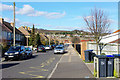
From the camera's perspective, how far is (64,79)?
344 inches

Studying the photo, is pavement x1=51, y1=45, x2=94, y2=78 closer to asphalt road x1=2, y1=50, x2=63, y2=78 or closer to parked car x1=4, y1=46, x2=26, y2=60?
asphalt road x1=2, y1=50, x2=63, y2=78

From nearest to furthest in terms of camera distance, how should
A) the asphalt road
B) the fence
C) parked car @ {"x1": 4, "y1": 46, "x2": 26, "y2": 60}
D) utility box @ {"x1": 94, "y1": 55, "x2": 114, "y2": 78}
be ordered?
utility box @ {"x1": 94, "y1": 55, "x2": 114, "y2": 78}
the asphalt road
the fence
parked car @ {"x1": 4, "y1": 46, "x2": 26, "y2": 60}

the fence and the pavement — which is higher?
the fence

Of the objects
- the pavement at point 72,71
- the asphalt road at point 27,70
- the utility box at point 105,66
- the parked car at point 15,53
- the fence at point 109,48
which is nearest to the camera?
the utility box at point 105,66

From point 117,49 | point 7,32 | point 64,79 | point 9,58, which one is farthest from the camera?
point 7,32

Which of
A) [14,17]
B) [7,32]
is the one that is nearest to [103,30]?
[14,17]

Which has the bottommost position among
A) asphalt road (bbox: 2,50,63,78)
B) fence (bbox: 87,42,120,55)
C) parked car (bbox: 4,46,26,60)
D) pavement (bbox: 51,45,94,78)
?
asphalt road (bbox: 2,50,63,78)

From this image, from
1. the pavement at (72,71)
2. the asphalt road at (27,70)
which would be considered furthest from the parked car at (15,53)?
the pavement at (72,71)

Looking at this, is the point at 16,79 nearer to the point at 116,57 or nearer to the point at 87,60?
the point at 116,57

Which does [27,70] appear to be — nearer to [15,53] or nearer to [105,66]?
[105,66]

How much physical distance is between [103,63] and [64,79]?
84.7 inches

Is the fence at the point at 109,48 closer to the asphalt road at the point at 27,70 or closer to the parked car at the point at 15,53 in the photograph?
the asphalt road at the point at 27,70

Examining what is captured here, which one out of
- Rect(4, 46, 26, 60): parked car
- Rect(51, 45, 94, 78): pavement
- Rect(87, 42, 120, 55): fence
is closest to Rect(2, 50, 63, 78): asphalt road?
Rect(51, 45, 94, 78): pavement

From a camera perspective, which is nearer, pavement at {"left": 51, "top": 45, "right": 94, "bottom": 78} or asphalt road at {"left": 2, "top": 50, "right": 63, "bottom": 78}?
pavement at {"left": 51, "top": 45, "right": 94, "bottom": 78}
